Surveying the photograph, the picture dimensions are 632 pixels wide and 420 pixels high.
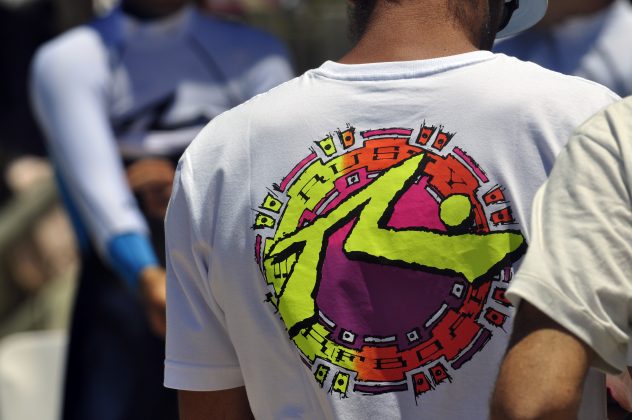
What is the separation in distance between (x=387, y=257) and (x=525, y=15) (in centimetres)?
51

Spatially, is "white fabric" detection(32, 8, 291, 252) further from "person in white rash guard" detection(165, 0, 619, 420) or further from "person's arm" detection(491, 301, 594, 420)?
"person's arm" detection(491, 301, 594, 420)

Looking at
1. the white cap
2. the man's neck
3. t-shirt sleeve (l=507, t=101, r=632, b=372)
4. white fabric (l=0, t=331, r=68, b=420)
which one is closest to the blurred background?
white fabric (l=0, t=331, r=68, b=420)

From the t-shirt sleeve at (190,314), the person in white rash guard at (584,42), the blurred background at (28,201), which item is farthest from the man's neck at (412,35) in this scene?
the blurred background at (28,201)

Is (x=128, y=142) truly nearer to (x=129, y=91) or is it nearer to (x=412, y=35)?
(x=129, y=91)

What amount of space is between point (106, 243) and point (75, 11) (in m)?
3.74

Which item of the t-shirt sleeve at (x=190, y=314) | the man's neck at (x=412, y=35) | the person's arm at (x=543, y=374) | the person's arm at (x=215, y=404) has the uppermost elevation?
the man's neck at (x=412, y=35)

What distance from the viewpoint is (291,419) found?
2.01 meters

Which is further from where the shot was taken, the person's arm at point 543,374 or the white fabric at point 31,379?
the white fabric at point 31,379

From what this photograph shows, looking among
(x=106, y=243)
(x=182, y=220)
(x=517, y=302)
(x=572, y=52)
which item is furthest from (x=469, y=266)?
(x=572, y=52)

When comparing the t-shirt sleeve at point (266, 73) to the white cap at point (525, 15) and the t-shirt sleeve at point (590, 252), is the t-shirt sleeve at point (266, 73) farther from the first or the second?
the t-shirt sleeve at point (590, 252)

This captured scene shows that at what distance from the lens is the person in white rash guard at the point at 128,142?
3664mm

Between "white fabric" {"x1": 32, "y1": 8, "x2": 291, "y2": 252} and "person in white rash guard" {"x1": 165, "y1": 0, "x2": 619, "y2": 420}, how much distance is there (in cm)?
164

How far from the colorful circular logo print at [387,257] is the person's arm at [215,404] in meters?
0.23

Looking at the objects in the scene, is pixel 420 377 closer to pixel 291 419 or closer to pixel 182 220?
pixel 291 419
